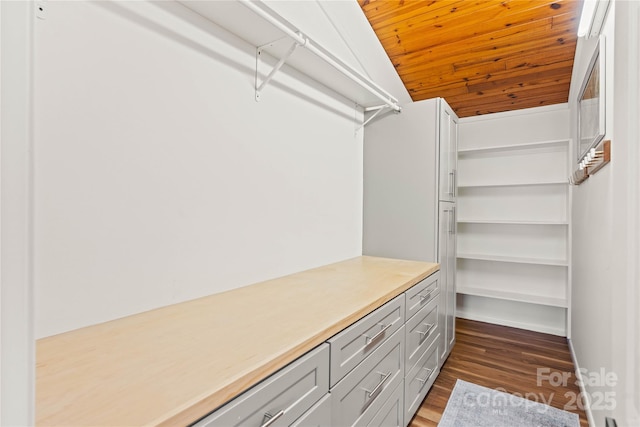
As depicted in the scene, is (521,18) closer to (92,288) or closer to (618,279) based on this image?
(618,279)

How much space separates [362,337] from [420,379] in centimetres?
94

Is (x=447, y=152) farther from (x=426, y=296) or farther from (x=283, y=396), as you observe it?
(x=283, y=396)

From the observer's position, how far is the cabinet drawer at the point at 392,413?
54.7 inches

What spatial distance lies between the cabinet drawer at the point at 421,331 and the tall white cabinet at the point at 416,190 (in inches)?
6.4

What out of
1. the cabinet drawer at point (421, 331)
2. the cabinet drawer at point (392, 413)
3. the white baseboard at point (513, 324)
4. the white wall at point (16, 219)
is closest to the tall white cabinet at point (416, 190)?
the cabinet drawer at point (421, 331)

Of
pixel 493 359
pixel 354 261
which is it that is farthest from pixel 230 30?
pixel 493 359

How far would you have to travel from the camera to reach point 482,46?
7.69 feet

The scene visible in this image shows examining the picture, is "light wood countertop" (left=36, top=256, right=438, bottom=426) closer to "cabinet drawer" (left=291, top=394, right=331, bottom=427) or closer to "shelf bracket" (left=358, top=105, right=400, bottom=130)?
"cabinet drawer" (left=291, top=394, right=331, bottom=427)

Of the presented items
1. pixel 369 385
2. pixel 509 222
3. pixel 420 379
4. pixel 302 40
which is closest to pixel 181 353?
pixel 369 385

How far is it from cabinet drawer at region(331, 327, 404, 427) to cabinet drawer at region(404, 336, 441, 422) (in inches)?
7.2

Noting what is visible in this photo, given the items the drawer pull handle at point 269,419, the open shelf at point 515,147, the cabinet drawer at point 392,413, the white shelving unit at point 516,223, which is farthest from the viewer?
the white shelving unit at point 516,223

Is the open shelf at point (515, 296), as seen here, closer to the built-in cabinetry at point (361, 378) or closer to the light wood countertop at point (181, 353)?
the built-in cabinetry at point (361, 378)

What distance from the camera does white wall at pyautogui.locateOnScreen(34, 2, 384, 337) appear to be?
954 millimetres

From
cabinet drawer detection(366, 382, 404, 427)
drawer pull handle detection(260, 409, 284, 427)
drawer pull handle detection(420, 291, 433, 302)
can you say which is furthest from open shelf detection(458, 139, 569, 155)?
drawer pull handle detection(260, 409, 284, 427)
